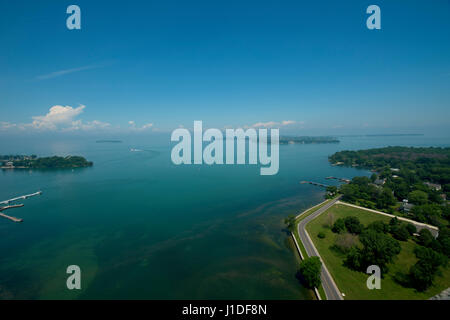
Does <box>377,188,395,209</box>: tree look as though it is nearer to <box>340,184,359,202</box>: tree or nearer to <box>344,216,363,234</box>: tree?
<box>340,184,359,202</box>: tree

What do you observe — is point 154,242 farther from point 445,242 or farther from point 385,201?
point 385,201

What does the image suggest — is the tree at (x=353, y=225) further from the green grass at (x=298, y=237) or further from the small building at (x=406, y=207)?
the small building at (x=406, y=207)

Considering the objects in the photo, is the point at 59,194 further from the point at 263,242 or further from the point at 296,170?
the point at 296,170

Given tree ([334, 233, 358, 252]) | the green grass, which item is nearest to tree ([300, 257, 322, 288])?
the green grass

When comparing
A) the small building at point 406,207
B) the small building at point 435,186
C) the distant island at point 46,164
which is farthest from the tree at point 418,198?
the distant island at point 46,164
